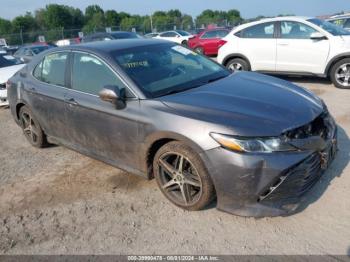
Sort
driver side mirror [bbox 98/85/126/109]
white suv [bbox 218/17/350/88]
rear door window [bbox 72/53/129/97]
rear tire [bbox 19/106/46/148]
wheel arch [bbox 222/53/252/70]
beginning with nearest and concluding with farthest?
driver side mirror [bbox 98/85/126/109], rear door window [bbox 72/53/129/97], rear tire [bbox 19/106/46/148], white suv [bbox 218/17/350/88], wheel arch [bbox 222/53/252/70]

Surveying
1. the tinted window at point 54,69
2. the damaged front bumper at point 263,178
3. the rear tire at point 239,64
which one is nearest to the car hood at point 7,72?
the tinted window at point 54,69

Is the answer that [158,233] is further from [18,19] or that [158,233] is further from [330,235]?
[18,19]

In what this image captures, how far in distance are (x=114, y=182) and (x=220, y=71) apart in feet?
6.29

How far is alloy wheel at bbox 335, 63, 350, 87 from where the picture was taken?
727 cm

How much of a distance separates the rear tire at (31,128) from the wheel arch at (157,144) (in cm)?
230

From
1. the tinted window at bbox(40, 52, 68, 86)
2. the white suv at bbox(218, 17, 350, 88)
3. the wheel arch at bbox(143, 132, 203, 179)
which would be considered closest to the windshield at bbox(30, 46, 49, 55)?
the white suv at bbox(218, 17, 350, 88)

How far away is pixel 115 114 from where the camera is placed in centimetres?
355

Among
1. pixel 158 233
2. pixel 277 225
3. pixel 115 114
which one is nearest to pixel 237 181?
pixel 277 225

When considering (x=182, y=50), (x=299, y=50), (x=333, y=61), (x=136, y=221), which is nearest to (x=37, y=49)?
(x=299, y=50)

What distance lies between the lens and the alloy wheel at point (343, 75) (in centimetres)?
727

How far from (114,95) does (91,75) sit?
2.46 ft

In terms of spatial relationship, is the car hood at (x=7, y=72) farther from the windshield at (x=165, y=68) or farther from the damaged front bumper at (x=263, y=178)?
the damaged front bumper at (x=263, y=178)

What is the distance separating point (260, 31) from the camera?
8.34m

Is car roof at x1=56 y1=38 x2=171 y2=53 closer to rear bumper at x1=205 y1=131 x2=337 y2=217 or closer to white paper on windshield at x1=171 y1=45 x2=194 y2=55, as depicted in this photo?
white paper on windshield at x1=171 y1=45 x2=194 y2=55
